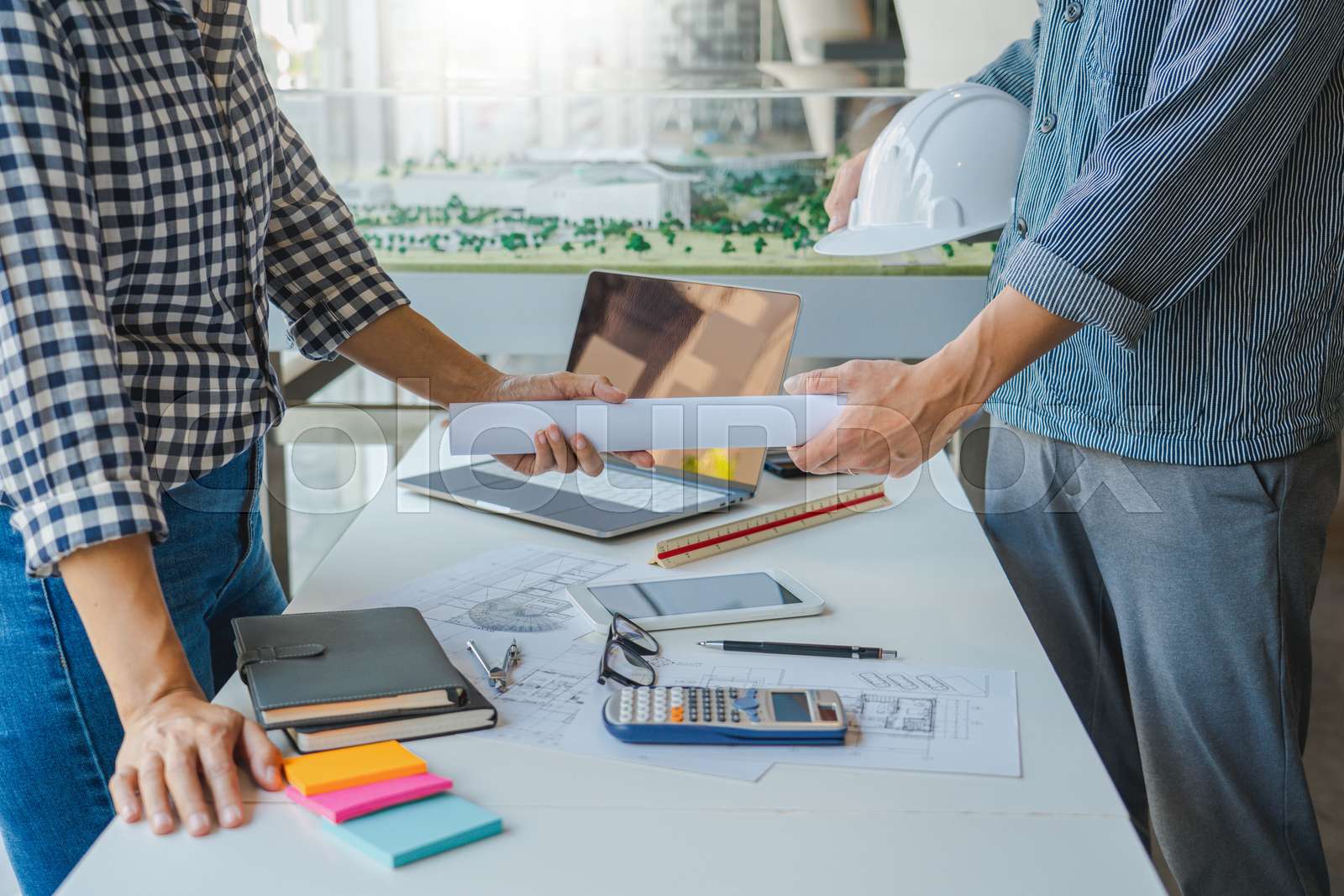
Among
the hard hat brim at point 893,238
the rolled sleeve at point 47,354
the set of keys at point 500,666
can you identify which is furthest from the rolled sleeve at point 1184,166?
the rolled sleeve at point 47,354

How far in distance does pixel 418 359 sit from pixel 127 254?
45 cm

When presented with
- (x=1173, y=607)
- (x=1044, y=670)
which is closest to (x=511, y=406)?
(x=1044, y=670)

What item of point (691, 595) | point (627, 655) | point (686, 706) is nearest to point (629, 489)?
point (691, 595)

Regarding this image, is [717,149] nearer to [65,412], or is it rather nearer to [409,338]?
[409,338]

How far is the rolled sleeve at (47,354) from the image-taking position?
722 mm

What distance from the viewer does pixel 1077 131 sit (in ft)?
4.00

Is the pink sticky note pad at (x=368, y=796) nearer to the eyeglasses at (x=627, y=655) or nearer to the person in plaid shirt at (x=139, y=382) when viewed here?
the person in plaid shirt at (x=139, y=382)

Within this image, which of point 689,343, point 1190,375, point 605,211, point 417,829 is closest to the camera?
point 417,829

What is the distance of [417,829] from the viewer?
2.27 feet

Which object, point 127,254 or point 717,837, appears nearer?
point 717,837

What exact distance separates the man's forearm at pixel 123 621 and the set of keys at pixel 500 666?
0.80ft

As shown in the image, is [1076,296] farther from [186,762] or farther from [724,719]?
[186,762]

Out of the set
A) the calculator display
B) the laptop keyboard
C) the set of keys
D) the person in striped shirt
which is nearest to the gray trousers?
A: the person in striped shirt

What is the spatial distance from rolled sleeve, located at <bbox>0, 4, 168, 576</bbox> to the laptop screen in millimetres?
744
